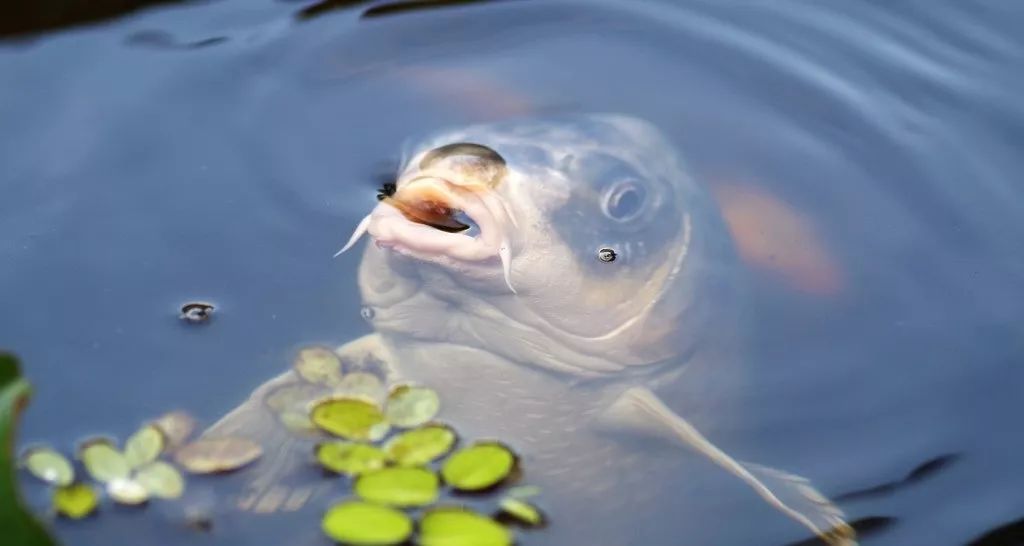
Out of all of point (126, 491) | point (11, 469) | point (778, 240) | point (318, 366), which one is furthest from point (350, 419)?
point (778, 240)

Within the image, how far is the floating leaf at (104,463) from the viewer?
2290 millimetres

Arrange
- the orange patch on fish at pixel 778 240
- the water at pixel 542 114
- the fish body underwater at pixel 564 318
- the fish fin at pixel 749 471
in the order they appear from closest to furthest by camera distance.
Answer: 1. the fish fin at pixel 749 471
2. the fish body underwater at pixel 564 318
3. the water at pixel 542 114
4. the orange patch on fish at pixel 778 240

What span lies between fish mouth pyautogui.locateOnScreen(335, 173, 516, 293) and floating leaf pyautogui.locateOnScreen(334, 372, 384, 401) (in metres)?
0.28

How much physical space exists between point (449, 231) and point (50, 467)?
35.9 inches

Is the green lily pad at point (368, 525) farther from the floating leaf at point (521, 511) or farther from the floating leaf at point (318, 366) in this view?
the floating leaf at point (318, 366)

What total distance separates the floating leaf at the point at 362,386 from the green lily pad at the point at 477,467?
0.78ft

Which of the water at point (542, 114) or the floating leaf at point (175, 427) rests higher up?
the water at point (542, 114)

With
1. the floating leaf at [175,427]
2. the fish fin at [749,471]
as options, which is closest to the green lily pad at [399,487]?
the floating leaf at [175,427]

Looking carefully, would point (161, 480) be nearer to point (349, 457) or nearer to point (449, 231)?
point (349, 457)

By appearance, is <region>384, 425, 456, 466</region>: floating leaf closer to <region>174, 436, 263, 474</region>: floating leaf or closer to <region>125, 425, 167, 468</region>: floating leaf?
<region>174, 436, 263, 474</region>: floating leaf

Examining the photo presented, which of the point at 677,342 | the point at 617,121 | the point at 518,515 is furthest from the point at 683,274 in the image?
the point at 518,515

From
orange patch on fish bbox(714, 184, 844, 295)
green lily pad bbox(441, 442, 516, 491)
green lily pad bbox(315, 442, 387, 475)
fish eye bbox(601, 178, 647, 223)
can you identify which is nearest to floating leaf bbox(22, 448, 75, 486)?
green lily pad bbox(315, 442, 387, 475)

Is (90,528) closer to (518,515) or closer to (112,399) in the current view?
(112,399)

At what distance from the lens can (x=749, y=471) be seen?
249cm
